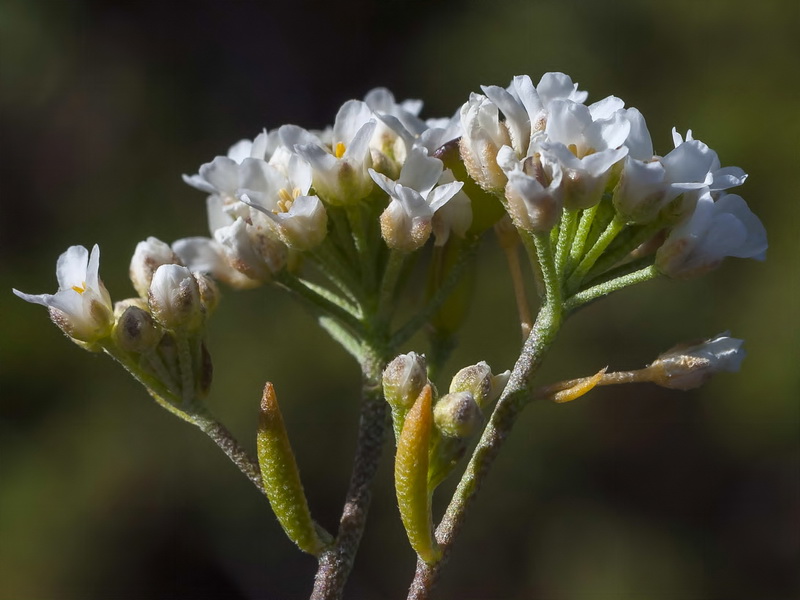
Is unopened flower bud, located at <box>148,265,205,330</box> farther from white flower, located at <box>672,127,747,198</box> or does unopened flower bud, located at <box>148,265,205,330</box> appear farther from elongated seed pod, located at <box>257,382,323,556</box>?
white flower, located at <box>672,127,747,198</box>

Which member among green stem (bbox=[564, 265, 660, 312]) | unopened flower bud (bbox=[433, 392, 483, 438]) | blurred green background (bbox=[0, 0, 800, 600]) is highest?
blurred green background (bbox=[0, 0, 800, 600])

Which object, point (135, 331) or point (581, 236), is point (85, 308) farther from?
point (581, 236)

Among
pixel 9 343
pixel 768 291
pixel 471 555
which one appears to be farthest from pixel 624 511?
pixel 9 343

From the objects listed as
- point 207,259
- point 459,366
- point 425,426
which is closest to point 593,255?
point 425,426

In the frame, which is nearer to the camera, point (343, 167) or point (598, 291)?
point (598, 291)

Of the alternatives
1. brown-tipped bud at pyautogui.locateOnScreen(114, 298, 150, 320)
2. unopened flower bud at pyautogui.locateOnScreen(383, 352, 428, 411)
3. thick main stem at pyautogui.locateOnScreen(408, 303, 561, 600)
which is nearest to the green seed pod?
unopened flower bud at pyautogui.locateOnScreen(383, 352, 428, 411)

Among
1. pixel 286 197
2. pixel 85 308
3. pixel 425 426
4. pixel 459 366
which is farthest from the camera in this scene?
pixel 459 366

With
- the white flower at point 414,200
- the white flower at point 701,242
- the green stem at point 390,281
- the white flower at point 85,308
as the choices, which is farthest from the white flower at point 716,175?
the white flower at point 85,308

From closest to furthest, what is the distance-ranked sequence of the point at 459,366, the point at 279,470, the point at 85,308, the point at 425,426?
1. the point at 425,426
2. the point at 279,470
3. the point at 85,308
4. the point at 459,366
